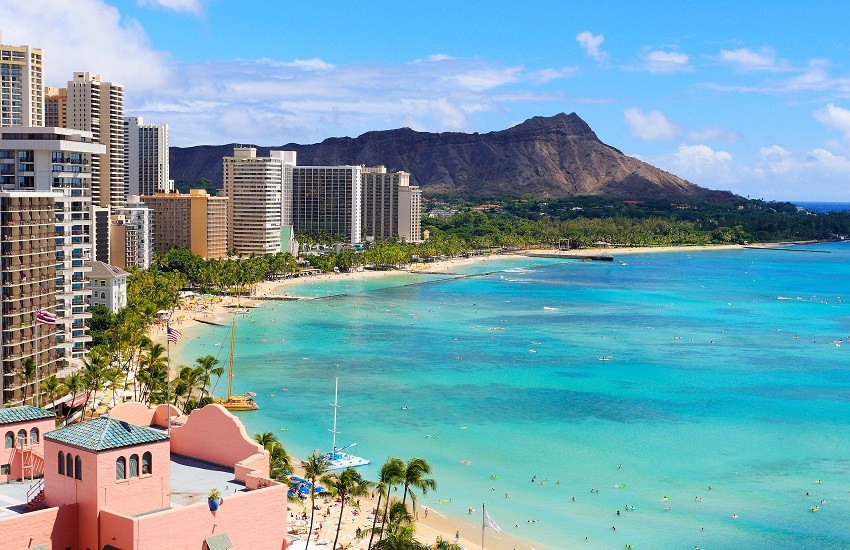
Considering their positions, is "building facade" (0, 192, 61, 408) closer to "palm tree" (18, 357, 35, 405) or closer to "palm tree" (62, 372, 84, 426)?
"palm tree" (18, 357, 35, 405)

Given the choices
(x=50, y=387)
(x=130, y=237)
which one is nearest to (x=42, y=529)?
(x=50, y=387)

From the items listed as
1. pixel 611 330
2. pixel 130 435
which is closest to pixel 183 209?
pixel 611 330

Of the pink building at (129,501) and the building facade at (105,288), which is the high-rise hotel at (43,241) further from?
the pink building at (129,501)

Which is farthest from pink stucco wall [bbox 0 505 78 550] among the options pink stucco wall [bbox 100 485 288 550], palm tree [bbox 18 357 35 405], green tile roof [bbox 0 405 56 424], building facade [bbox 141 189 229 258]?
building facade [bbox 141 189 229 258]

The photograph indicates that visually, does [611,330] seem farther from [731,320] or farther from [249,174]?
[249,174]

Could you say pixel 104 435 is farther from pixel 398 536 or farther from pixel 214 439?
pixel 398 536

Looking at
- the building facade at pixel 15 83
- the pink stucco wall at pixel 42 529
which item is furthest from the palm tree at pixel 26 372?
the building facade at pixel 15 83
